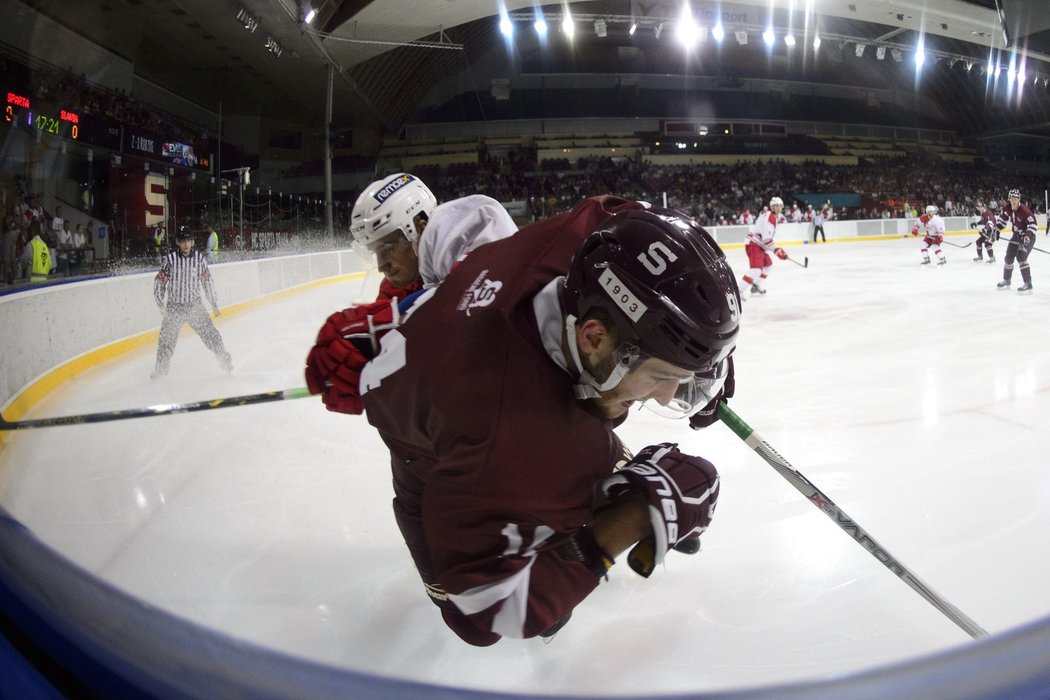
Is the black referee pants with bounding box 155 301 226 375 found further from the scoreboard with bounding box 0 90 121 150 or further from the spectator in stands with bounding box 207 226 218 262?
the spectator in stands with bounding box 207 226 218 262

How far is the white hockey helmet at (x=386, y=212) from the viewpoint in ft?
7.11

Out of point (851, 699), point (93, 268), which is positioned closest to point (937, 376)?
point (851, 699)

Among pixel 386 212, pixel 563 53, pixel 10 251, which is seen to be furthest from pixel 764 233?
pixel 563 53

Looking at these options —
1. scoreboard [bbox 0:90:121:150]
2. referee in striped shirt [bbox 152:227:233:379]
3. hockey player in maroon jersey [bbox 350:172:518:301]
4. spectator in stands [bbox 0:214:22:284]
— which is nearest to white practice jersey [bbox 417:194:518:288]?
hockey player in maroon jersey [bbox 350:172:518:301]

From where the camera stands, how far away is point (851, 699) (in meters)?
0.33

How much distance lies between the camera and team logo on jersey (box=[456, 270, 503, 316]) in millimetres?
1154

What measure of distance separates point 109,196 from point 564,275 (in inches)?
299

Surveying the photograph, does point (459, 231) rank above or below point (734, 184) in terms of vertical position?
below

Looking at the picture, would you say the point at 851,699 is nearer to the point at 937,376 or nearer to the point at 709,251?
the point at 709,251

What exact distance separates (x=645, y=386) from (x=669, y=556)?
115 centimetres

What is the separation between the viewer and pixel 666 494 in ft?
4.24

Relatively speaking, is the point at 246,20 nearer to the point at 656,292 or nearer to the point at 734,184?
the point at 656,292

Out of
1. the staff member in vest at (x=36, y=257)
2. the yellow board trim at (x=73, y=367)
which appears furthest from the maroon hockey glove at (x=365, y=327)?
the staff member in vest at (x=36, y=257)

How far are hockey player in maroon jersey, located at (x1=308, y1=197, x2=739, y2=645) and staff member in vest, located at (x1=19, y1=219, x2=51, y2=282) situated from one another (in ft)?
14.9
